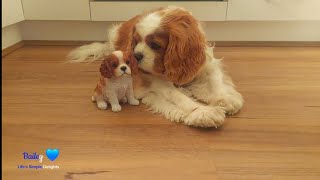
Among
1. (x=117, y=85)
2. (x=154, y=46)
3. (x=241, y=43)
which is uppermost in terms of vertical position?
(x=154, y=46)

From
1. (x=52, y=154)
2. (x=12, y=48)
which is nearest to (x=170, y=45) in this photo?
(x=52, y=154)

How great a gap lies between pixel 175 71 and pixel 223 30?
960mm

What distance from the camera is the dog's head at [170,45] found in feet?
3.51

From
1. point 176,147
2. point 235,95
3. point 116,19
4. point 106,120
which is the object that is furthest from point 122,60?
point 116,19

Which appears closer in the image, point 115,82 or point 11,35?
point 115,82

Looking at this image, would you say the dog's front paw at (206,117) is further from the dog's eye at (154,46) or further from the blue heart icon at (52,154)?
the blue heart icon at (52,154)

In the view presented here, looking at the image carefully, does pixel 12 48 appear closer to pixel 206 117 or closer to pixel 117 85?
pixel 117 85

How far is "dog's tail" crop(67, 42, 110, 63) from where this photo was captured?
65.4 inches

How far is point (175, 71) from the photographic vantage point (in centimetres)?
111

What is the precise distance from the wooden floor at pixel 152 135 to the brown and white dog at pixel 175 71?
1.9 inches

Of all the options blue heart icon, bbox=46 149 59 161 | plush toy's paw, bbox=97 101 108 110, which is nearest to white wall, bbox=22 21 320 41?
plush toy's paw, bbox=97 101 108 110

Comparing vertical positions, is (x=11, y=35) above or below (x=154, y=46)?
below

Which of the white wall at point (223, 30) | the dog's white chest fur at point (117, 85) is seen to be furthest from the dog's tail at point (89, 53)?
the dog's white chest fur at point (117, 85)

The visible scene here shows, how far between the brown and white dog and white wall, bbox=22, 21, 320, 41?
815 mm
